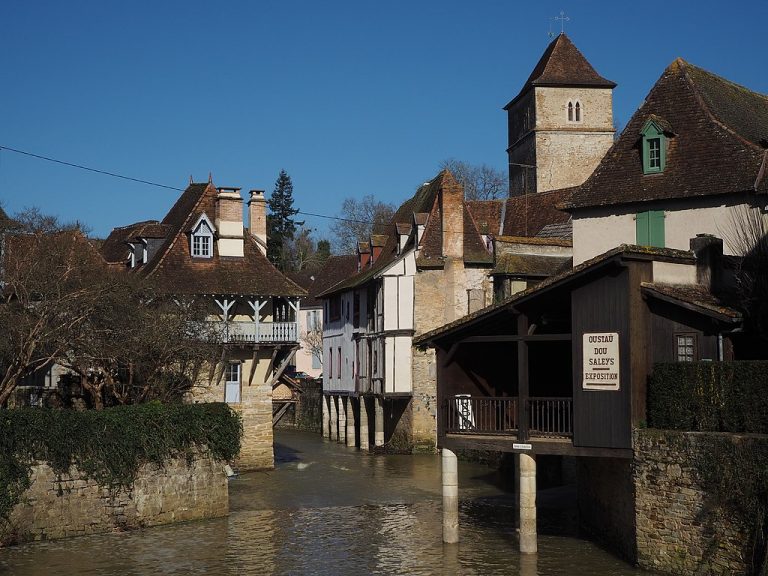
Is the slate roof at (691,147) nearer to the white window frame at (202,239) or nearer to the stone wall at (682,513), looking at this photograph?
the stone wall at (682,513)

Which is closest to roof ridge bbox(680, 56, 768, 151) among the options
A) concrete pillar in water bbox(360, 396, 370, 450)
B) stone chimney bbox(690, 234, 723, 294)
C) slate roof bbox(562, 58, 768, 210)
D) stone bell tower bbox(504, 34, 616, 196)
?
slate roof bbox(562, 58, 768, 210)

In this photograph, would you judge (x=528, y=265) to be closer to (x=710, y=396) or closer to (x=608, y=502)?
(x=608, y=502)

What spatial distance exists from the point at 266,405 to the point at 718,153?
16744 millimetres

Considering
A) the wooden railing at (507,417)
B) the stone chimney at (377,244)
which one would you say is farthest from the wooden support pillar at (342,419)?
the wooden railing at (507,417)

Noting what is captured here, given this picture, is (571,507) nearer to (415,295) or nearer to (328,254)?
(415,295)

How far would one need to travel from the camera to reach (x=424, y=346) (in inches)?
902

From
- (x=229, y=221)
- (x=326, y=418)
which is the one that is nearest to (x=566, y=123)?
(x=326, y=418)

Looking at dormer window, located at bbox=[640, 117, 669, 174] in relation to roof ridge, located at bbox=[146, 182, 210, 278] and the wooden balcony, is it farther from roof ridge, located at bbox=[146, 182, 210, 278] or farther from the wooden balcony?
roof ridge, located at bbox=[146, 182, 210, 278]

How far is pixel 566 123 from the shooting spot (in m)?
63.3

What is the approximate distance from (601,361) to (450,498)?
181 inches

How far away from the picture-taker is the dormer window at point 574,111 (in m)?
63.5

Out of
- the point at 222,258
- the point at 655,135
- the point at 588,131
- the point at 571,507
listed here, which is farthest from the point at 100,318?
the point at 588,131

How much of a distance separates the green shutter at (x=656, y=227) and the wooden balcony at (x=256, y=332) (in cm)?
1246

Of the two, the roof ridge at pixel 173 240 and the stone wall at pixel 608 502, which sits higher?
the roof ridge at pixel 173 240
